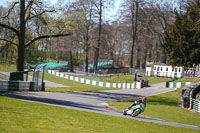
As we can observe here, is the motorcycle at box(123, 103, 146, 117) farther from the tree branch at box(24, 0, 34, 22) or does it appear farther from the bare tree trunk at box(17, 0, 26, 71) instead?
the tree branch at box(24, 0, 34, 22)

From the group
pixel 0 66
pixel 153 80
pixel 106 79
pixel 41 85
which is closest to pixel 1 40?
pixel 0 66

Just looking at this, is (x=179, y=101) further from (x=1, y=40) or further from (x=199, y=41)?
(x=1, y=40)

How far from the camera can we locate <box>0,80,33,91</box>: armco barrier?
22.8 m

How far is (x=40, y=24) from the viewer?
995 inches

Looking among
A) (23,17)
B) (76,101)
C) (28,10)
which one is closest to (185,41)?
(76,101)

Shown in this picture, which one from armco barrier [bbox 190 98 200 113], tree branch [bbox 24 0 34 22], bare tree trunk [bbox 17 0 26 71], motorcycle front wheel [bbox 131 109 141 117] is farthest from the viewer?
tree branch [bbox 24 0 34 22]

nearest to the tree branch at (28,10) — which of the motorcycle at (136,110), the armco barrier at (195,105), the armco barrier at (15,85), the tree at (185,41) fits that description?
the armco barrier at (15,85)

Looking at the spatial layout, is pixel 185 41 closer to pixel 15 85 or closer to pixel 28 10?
pixel 28 10

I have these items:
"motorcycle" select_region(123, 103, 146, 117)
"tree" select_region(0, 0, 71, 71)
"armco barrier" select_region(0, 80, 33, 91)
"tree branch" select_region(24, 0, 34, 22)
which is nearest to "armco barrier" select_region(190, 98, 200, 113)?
"motorcycle" select_region(123, 103, 146, 117)

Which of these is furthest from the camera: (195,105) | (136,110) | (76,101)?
(195,105)

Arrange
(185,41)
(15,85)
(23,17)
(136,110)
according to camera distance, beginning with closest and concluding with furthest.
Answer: (136,110), (15,85), (23,17), (185,41)

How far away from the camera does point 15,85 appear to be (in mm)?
23844

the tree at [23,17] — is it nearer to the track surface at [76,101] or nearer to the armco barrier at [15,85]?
the armco barrier at [15,85]

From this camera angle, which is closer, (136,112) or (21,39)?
(136,112)
